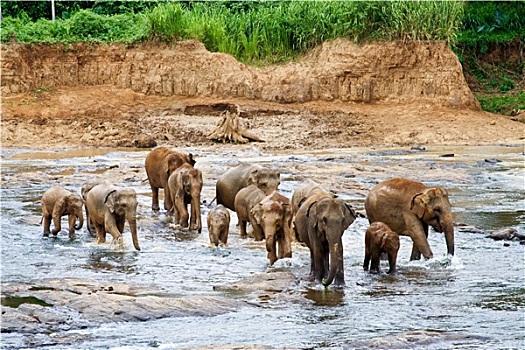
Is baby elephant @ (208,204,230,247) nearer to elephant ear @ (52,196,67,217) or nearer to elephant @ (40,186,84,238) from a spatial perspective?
elephant @ (40,186,84,238)

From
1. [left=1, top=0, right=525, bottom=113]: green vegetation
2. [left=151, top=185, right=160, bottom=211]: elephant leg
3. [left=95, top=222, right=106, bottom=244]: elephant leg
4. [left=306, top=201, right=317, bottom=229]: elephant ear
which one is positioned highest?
[left=1, top=0, right=525, bottom=113]: green vegetation

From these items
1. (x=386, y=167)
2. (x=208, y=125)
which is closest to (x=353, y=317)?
(x=386, y=167)

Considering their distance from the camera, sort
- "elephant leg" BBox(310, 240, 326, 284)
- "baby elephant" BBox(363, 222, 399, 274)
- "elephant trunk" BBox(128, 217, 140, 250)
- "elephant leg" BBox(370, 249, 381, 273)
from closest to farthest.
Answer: "elephant leg" BBox(310, 240, 326, 284) < "baby elephant" BBox(363, 222, 399, 274) < "elephant leg" BBox(370, 249, 381, 273) < "elephant trunk" BBox(128, 217, 140, 250)

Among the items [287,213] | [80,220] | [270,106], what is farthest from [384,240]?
[270,106]

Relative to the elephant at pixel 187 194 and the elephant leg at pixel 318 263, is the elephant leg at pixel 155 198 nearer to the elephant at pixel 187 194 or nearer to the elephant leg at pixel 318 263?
the elephant at pixel 187 194

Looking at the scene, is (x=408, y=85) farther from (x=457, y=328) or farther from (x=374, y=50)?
(x=457, y=328)

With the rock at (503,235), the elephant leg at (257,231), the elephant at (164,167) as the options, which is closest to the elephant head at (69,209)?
the elephant at (164,167)

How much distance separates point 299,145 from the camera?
3359cm

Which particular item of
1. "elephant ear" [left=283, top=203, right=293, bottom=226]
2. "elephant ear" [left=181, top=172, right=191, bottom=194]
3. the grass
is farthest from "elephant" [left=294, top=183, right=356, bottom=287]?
the grass

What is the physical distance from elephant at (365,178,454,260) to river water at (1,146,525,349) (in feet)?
1.10

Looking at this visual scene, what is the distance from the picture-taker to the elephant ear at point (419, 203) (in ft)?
45.3

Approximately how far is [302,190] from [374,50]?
1017 inches

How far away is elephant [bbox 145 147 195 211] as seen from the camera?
61.6ft

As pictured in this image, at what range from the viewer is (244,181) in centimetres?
1717
